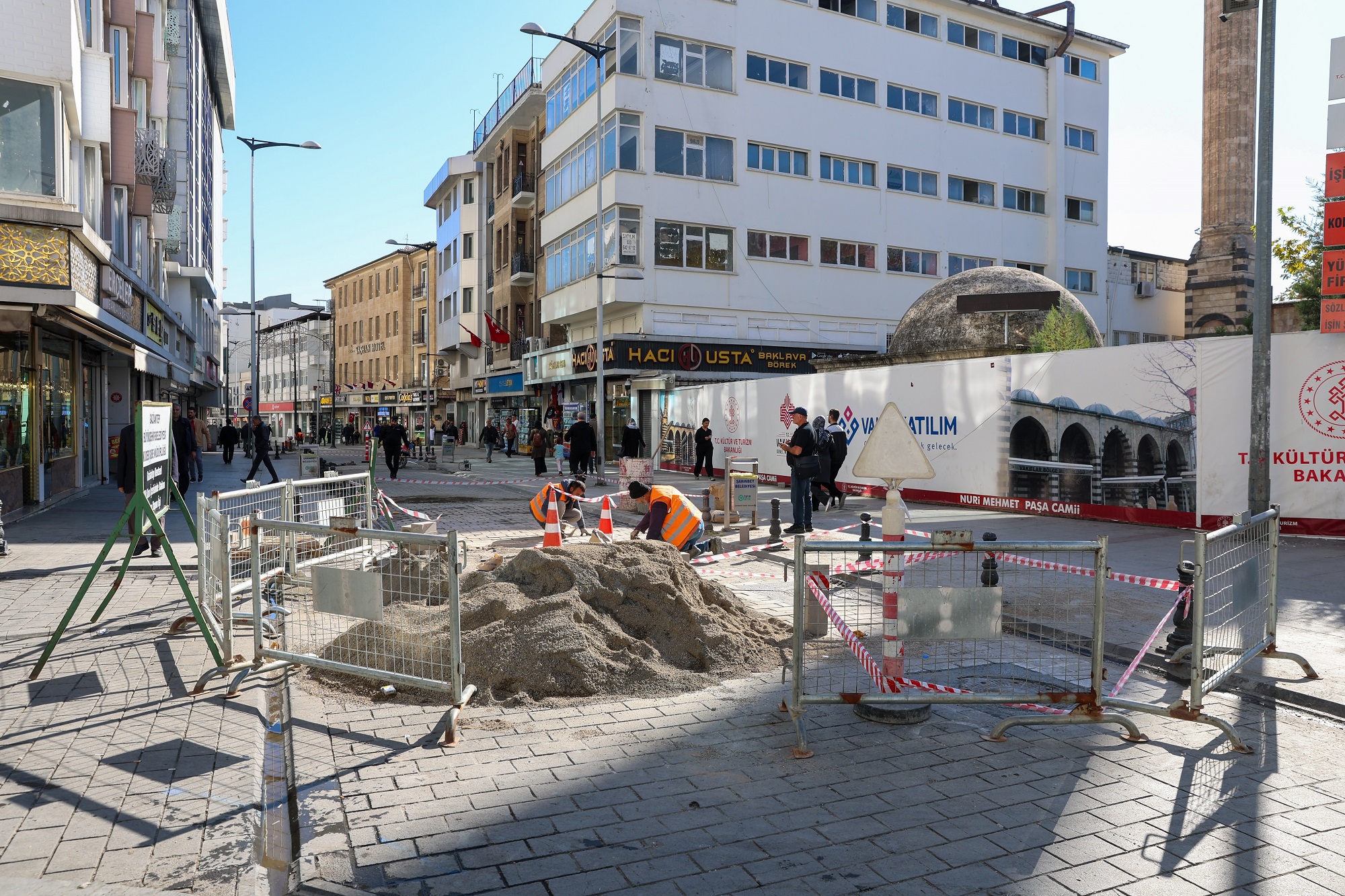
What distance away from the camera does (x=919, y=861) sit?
12.1 ft

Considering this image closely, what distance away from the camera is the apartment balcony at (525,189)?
44562mm

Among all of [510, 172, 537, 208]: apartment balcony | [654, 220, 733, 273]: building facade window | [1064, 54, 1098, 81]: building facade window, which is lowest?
[654, 220, 733, 273]: building facade window

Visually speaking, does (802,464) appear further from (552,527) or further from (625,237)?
(625,237)

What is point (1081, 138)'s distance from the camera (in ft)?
136

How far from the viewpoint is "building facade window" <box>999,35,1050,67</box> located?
39.9 meters

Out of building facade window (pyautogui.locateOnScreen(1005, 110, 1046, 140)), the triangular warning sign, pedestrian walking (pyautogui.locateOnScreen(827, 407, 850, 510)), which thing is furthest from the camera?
building facade window (pyautogui.locateOnScreen(1005, 110, 1046, 140))

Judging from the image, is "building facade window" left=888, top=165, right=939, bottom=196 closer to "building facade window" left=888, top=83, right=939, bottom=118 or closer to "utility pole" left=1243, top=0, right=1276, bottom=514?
"building facade window" left=888, top=83, right=939, bottom=118

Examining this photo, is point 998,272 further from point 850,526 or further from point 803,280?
point 850,526

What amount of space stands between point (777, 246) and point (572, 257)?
7763 mm

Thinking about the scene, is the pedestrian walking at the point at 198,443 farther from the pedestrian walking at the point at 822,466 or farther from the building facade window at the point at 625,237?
the building facade window at the point at 625,237

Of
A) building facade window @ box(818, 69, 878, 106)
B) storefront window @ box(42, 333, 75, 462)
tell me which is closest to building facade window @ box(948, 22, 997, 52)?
building facade window @ box(818, 69, 878, 106)

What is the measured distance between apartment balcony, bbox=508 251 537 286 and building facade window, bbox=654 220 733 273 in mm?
14227

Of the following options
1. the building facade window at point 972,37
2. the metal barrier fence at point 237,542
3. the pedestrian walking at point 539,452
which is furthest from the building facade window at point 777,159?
the metal barrier fence at point 237,542

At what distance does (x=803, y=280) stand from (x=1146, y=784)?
31687 millimetres
